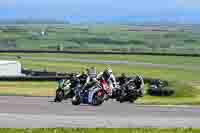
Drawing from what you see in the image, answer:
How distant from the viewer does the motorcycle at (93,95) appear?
25.4m

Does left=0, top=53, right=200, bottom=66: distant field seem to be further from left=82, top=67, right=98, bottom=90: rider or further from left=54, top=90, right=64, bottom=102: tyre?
left=82, top=67, right=98, bottom=90: rider

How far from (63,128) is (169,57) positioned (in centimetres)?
9335

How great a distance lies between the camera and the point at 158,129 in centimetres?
1619

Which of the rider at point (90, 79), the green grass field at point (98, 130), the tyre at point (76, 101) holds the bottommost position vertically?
the tyre at point (76, 101)

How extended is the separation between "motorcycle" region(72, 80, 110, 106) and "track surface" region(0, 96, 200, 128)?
389 millimetres

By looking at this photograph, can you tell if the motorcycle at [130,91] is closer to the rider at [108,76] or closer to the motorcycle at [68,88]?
the rider at [108,76]

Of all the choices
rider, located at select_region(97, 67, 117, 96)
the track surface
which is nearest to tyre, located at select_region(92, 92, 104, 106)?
the track surface

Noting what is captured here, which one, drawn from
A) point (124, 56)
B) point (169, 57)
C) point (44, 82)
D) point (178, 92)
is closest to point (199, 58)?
point (169, 57)

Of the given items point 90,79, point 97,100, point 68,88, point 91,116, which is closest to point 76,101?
point 97,100

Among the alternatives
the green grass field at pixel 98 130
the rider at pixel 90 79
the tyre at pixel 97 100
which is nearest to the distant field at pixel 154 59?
the rider at pixel 90 79

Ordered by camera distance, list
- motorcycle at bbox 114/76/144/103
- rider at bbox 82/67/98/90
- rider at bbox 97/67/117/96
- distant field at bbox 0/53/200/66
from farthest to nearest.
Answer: distant field at bbox 0/53/200/66, motorcycle at bbox 114/76/144/103, rider at bbox 97/67/117/96, rider at bbox 82/67/98/90

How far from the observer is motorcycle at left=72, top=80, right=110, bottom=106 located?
1000 inches

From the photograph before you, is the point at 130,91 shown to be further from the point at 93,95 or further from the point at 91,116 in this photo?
the point at 91,116

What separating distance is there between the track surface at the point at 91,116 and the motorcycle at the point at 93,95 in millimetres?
389
